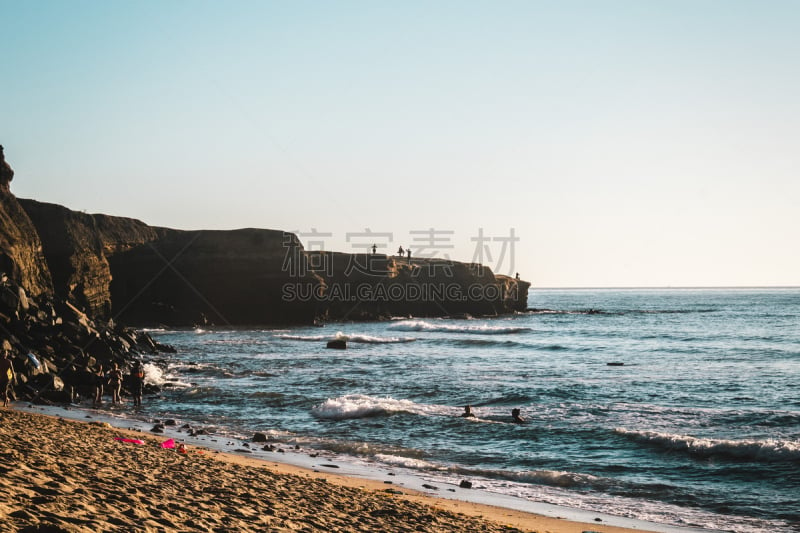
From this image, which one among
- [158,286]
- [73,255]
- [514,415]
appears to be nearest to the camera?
[514,415]

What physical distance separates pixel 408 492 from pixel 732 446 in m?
9.45

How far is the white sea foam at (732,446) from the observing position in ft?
51.1

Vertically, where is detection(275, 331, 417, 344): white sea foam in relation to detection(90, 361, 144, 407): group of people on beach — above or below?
below

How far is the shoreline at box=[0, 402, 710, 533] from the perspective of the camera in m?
10.3

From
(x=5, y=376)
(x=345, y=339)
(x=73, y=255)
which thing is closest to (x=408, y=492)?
(x=5, y=376)

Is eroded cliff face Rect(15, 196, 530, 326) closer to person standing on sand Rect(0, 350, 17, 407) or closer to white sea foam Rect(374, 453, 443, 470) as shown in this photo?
person standing on sand Rect(0, 350, 17, 407)

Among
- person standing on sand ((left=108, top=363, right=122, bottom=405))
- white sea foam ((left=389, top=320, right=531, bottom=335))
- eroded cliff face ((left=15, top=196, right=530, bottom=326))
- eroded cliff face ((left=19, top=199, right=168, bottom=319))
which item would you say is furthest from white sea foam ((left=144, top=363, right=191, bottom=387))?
white sea foam ((left=389, top=320, right=531, bottom=335))

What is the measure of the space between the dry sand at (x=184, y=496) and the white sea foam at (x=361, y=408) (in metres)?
7.63

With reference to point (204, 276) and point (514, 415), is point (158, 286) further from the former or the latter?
point (514, 415)

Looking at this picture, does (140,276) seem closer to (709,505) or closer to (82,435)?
(82,435)

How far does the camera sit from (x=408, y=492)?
38.9ft

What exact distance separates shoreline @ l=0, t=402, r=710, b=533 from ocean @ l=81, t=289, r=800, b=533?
34.3 inches

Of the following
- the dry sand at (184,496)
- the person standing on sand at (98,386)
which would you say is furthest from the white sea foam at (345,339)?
the dry sand at (184,496)

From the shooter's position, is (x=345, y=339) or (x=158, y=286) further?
(x=158, y=286)
